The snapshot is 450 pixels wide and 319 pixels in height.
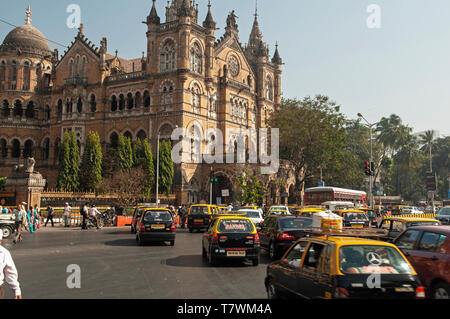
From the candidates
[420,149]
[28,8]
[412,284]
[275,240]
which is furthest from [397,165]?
[412,284]

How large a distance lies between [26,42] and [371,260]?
203 feet

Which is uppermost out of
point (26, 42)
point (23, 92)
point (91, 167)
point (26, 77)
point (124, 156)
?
point (26, 42)

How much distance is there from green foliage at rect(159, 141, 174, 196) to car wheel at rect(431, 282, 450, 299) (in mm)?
37448

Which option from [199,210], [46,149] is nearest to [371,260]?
[199,210]

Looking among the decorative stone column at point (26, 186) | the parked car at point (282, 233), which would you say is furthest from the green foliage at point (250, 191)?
the parked car at point (282, 233)

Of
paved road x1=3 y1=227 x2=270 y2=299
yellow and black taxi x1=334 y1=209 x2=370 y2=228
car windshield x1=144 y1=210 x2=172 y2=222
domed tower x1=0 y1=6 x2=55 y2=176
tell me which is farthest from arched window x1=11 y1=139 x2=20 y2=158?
yellow and black taxi x1=334 y1=209 x2=370 y2=228

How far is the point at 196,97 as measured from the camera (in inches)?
1972

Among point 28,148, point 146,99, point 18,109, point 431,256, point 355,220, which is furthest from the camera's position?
point 28,148

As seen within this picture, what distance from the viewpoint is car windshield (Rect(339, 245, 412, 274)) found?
652 centimetres

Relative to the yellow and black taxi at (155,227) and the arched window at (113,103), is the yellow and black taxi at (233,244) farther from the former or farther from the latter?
the arched window at (113,103)

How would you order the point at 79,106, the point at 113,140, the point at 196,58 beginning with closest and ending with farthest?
the point at 196,58 → the point at 113,140 → the point at 79,106

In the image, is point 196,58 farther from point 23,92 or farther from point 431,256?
point 431,256

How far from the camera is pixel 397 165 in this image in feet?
297

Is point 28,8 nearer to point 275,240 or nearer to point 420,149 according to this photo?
point 275,240
